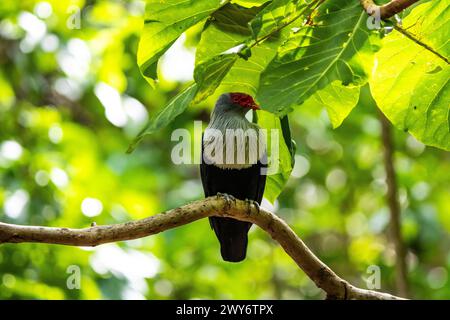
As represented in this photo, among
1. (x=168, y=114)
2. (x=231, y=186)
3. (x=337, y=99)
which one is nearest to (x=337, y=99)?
(x=337, y=99)

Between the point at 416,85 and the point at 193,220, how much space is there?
3.15 feet

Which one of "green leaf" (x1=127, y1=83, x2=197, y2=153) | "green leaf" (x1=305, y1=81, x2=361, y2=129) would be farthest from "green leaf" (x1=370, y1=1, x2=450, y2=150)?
"green leaf" (x1=127, y1=83, x2=197, y2=153)

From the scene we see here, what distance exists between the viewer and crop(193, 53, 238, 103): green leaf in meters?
2.48

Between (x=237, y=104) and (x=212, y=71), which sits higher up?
(x=237, y=104)

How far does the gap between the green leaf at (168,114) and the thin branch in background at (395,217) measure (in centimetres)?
321

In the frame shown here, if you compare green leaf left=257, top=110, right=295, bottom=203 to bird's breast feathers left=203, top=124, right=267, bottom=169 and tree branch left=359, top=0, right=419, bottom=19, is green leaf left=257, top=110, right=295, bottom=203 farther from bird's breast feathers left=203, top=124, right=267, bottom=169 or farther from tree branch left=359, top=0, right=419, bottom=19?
tree branch left=359, top=0, right=419, bottom=19

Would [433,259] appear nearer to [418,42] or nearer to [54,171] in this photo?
[54,171]

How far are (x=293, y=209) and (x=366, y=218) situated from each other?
945mm

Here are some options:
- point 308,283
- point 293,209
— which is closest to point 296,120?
point 293,209

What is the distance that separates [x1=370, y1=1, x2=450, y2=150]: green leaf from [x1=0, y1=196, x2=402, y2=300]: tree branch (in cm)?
60

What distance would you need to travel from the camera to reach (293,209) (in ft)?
25.7

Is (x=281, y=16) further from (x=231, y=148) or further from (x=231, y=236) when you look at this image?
(x=231, y=236)

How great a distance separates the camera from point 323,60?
7.97 feet

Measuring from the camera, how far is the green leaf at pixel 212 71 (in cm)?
248
